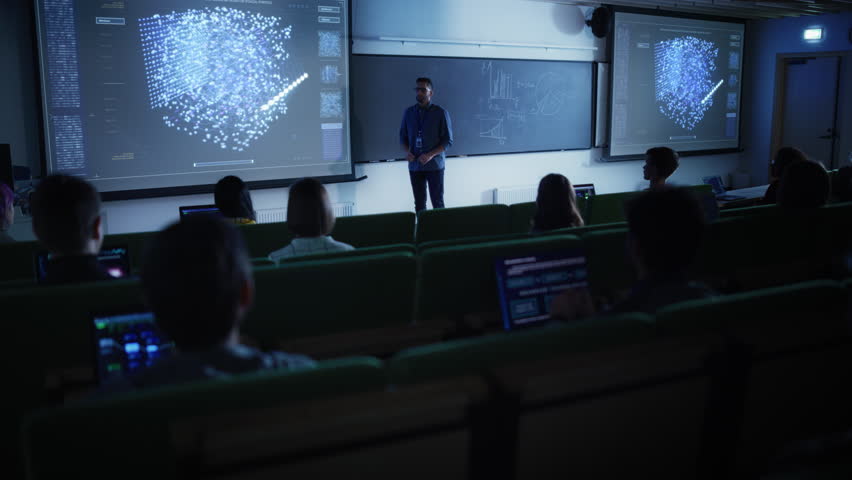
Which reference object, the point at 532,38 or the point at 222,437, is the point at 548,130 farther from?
the point at 222,437

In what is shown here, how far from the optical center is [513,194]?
322 inches

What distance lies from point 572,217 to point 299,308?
68.6 inches

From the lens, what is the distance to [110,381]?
1303mm

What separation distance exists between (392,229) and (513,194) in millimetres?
4414

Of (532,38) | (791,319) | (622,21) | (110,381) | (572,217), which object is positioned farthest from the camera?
(622,21)

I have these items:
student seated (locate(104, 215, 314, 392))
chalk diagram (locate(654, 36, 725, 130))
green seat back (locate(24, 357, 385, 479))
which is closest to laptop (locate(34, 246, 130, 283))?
student seated (locate(104, 215, 314, 392))

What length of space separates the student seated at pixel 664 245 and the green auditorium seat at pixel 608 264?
86cm

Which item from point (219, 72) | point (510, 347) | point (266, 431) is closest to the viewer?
point (266, 431)

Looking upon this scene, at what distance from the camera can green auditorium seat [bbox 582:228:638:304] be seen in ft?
9.69

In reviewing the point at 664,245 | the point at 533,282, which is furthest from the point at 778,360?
the point at 533,282

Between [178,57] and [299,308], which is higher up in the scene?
[178,57]

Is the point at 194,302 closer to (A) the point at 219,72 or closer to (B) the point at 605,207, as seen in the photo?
(B) the point at 605,207

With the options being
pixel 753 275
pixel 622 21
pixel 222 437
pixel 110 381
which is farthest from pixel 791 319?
pixel 622 21

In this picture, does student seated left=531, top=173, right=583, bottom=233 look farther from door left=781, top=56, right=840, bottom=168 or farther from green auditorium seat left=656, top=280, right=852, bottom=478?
door left=781, top=56, right=840, bottom=168
